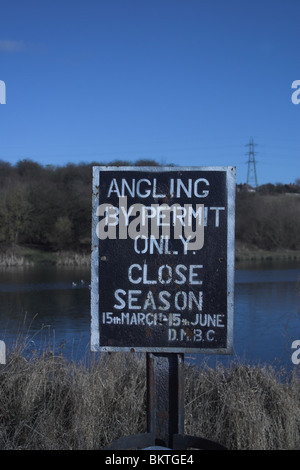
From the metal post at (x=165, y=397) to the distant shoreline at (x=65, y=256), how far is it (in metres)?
29.4

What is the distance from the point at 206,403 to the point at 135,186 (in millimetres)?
2338

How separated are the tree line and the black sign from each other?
110 feet

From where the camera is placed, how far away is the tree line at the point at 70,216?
37.7 metres

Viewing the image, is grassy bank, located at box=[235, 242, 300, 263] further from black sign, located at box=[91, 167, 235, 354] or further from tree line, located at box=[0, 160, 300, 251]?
black sign, located at box=[91, 167, 235, 354]

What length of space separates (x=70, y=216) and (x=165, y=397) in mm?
36289

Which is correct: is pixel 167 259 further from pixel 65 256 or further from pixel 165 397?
pixel 65 256

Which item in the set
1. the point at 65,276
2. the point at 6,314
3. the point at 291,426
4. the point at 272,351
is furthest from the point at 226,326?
the point at 65,276

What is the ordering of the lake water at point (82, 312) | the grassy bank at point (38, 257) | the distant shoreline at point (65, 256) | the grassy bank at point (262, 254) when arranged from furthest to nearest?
the grassy bank at point (262, 254) → the distant shoreline at point (65, 256) → the grassy bank at point (38, 257) → the lake water at point (82, 312)

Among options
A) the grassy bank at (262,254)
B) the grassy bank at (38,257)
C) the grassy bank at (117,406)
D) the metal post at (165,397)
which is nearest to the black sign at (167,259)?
the metal post at (165,397)

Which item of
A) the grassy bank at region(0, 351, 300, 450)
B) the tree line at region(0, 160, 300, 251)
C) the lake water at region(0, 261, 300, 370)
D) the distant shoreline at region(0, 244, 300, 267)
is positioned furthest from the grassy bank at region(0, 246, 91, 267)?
the grassy bank at region(0, 351, 300, 450)

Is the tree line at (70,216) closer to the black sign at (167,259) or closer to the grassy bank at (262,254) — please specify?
the grassy bank at (262,254)

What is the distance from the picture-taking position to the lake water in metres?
9.35

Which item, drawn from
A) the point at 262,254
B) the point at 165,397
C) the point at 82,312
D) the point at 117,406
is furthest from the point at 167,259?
the point at 262,254

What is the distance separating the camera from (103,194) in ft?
10.7
